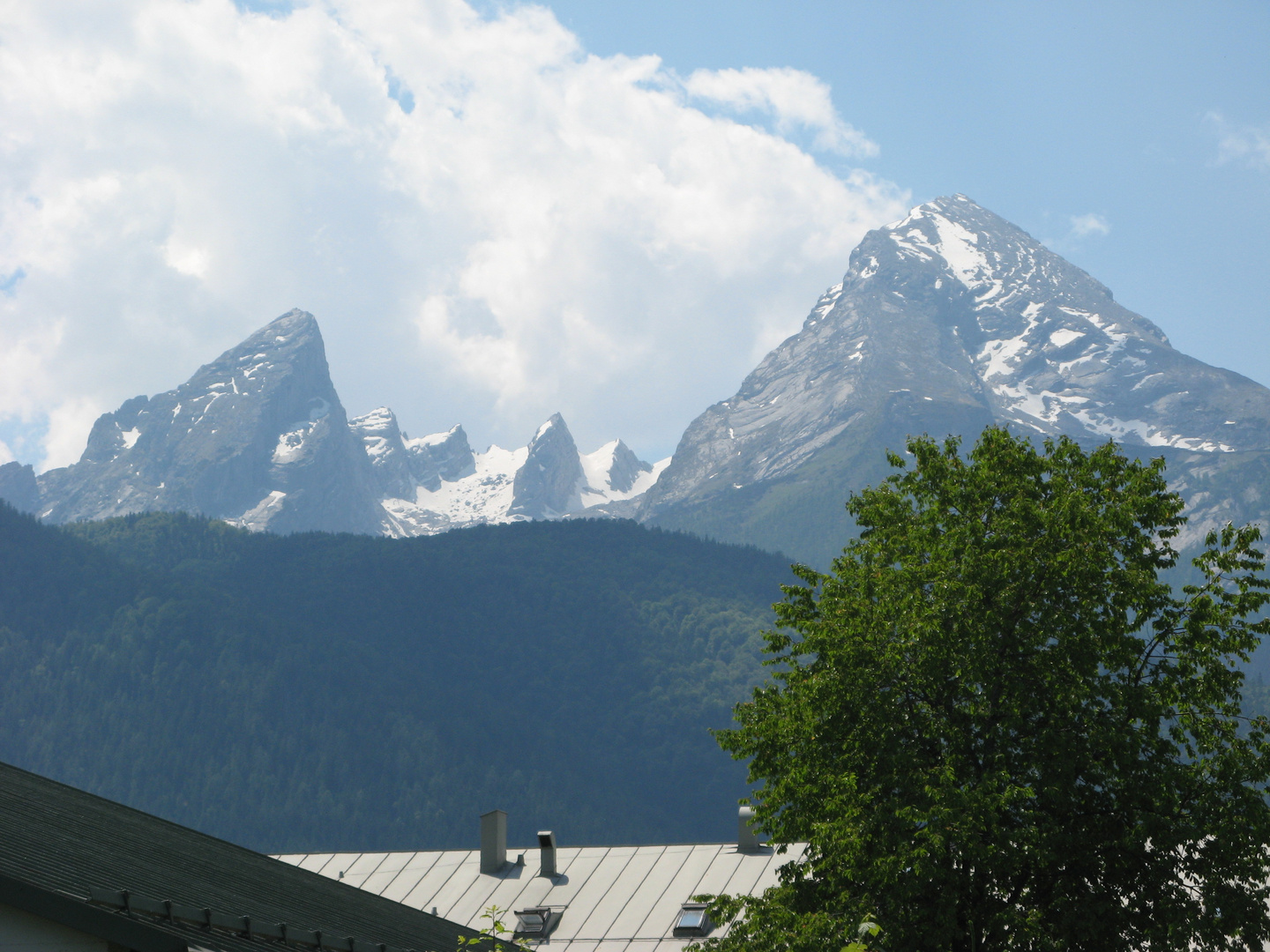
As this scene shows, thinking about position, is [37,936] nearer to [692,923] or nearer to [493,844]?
[692,923]

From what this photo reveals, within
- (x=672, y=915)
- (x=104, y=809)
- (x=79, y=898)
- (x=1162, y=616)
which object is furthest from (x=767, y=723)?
(x=672, y=915)

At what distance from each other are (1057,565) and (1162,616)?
95.7 inches

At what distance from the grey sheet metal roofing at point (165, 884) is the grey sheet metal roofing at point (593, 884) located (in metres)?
12.1

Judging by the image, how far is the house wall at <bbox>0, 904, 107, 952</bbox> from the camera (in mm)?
13961

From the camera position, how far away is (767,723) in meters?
26.1

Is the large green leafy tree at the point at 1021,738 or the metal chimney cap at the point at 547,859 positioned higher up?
the large green leafy tree at the point at 1021,738

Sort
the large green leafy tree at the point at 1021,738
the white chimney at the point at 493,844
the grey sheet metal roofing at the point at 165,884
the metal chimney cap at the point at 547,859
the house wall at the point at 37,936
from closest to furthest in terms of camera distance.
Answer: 1. the house wall at the point at 37,936
2. the grey sheet metal roofing at the point at 165,884
3. the large green leafy tree at the point at 1021,738
4. the metal chimney cap at the point at 547,859
5. the white chimney at the point at 493,844

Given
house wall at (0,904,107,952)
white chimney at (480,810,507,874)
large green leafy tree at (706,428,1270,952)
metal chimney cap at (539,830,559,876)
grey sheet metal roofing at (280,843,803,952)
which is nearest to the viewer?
house wall at (0,904,107,952)

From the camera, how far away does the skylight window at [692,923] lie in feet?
130

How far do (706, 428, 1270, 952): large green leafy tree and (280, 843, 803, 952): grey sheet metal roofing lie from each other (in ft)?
52.0

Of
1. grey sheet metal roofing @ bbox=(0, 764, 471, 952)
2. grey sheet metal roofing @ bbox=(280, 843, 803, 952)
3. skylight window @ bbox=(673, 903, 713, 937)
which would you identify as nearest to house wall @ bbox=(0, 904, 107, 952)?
grey sheet metal roofing @ bbox=(0, 764, 471, 952)

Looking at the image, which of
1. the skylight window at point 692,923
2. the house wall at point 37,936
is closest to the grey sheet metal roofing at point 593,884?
the skylight window at point 692,923

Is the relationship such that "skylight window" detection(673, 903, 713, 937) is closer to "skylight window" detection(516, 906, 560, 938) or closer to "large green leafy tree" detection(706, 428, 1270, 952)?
"skylight window" detection(516, 906, 560, 938)

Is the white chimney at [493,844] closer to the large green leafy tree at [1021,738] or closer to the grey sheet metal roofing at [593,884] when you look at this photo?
the grey sheet metal roofing at [593,884]
